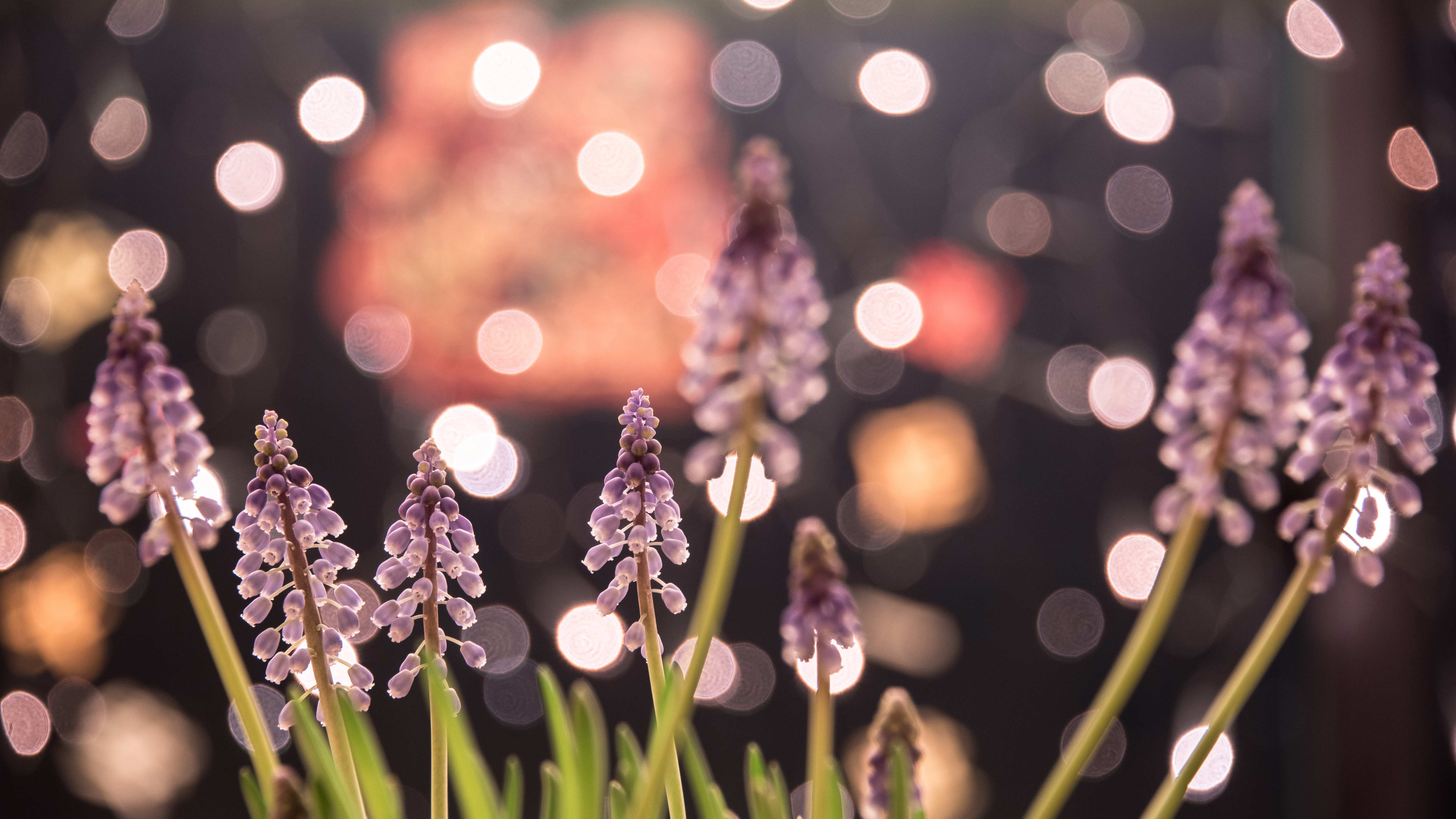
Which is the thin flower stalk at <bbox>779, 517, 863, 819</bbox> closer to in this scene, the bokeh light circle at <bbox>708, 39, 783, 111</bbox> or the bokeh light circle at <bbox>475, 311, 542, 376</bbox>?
the bokeh light circle at <bbox>475, 311, 542, 376</bbox>

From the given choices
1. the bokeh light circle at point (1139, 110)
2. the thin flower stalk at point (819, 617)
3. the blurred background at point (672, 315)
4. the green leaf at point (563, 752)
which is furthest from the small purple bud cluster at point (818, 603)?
the bokeh light circle at point (1139, 110)

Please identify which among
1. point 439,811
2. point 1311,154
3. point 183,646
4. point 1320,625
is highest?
point 1311,154

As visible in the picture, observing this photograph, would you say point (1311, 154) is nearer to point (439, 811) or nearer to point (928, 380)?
point (928, 380)


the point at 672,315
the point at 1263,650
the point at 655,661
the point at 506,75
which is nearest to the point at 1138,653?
the point at 1263,650

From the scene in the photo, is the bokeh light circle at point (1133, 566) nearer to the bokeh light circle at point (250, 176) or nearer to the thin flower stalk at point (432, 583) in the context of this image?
the thin flower stalk at point (432, 583)

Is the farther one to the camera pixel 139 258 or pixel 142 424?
pixel 139 258

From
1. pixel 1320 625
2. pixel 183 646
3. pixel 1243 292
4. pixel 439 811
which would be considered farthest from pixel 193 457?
pixel 1320 625

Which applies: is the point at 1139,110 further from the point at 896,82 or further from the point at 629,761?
the point at 629,761
